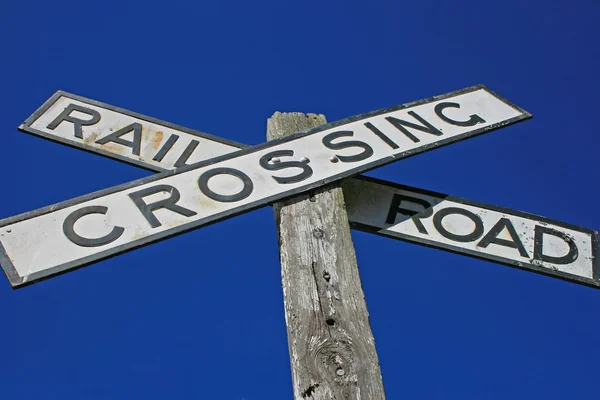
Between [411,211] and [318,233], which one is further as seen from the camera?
[411,211]

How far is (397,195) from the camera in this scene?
2561 mm

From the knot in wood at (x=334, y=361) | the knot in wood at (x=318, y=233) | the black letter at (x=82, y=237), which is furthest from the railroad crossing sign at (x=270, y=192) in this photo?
the knot in wood at (x=334, y=361)

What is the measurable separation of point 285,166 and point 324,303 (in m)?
0.57

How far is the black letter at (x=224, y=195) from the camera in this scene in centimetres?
220

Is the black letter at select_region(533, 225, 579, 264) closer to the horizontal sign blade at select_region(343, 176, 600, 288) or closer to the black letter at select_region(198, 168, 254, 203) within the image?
the horizontal sign blade at select_region(343, 176, 600, 288)

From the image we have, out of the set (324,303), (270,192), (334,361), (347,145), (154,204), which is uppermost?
(347,145)

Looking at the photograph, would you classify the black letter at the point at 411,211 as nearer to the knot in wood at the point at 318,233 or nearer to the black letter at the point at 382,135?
the black letter at the point at 382,135

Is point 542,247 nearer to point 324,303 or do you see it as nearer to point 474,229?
point 474,229

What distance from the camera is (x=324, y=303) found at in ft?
6.44

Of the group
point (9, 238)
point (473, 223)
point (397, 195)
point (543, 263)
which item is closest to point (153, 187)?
point (9, 238)

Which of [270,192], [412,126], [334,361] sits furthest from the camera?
[412,126]

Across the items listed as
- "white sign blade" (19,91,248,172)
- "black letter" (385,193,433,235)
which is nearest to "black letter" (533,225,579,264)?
"black letter" (385,193,433,235)

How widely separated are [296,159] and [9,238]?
3.08ft

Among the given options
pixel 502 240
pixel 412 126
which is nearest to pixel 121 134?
pixel 412 126
